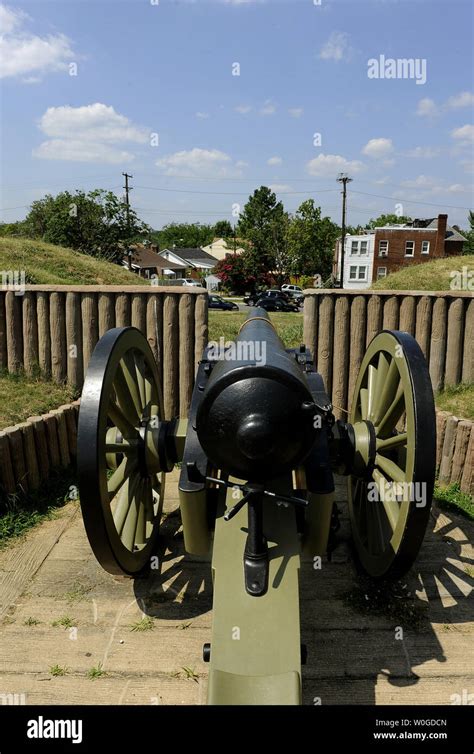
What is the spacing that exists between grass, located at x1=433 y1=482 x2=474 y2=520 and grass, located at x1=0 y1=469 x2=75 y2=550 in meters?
3.63

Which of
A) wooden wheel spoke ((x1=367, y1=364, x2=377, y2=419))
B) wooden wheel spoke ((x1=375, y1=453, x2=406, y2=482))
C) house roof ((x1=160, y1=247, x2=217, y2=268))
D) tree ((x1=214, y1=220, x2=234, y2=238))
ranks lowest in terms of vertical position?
wooden wheel spoke ((x1=375, y1=453, x2=406, y2=482))

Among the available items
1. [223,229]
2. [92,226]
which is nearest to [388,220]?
[223,229]

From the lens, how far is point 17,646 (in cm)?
355

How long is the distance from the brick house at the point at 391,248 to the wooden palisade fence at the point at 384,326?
43.8 m

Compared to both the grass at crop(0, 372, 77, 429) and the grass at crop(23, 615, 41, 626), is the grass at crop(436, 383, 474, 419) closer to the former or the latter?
the grass at crop(0, 372, 77, 429)

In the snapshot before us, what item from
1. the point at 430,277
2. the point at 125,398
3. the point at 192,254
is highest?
the point at 192,254

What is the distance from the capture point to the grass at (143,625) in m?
3.72

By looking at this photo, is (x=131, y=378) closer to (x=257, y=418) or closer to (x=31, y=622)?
(x=31, y=622)

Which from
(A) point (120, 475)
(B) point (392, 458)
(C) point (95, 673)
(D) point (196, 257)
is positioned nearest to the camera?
(C) point (95, 673)

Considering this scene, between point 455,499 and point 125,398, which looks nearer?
point 125,398

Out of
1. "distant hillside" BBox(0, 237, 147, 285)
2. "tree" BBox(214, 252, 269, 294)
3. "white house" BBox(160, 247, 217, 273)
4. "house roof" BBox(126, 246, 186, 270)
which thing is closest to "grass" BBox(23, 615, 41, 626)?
"distant hillside" BBox(0, 237, 147, 285)

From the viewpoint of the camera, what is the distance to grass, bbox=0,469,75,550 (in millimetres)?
4957

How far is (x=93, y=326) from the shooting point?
696cm

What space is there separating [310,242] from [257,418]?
177 ft
